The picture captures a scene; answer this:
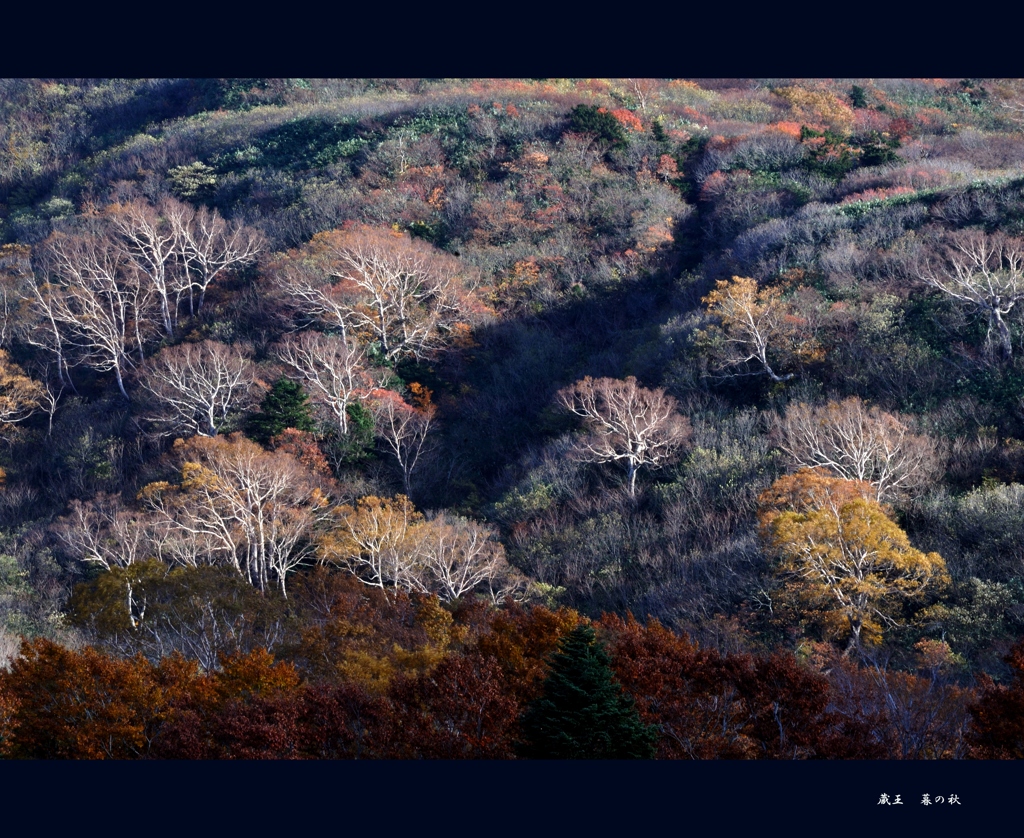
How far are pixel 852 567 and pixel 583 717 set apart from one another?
13.8 metres

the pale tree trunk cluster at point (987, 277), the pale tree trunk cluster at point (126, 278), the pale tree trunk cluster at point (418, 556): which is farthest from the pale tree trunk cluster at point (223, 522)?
the pale tree trunk cluster at point (987, 277)

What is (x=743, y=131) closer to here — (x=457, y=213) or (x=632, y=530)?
(x=457, y=213)

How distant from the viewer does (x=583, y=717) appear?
21234mm

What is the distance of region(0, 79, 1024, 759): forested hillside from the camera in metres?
23.6

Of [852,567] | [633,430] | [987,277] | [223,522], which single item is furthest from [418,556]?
[987,277]

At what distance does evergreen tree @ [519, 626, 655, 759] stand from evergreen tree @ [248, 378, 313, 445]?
27.0 m

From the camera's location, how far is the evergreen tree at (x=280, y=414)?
47.2 m

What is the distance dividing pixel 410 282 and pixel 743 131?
2870cm

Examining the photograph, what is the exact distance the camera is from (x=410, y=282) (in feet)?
182

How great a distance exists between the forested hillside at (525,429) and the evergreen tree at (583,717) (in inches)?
3.5

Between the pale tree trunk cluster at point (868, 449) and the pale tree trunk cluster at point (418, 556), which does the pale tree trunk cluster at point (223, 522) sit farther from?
the pale tree trunk cluster at point (868, 449)

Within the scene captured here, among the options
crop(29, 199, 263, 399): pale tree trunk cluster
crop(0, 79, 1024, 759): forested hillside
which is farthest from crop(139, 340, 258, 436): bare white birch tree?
crop(29, 199, 263, 399): pale tree trunk cluster

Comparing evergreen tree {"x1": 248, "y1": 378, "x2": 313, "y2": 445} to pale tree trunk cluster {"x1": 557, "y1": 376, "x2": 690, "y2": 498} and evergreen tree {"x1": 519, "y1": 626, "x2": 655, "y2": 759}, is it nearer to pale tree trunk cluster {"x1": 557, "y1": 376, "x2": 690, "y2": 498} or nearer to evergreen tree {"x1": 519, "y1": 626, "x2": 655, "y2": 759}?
→ pale tree trunk cluster {"x1": 557, "y1": 376, "x2": 690, "y2": 498}

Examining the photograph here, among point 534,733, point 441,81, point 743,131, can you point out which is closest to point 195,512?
point 534,733
